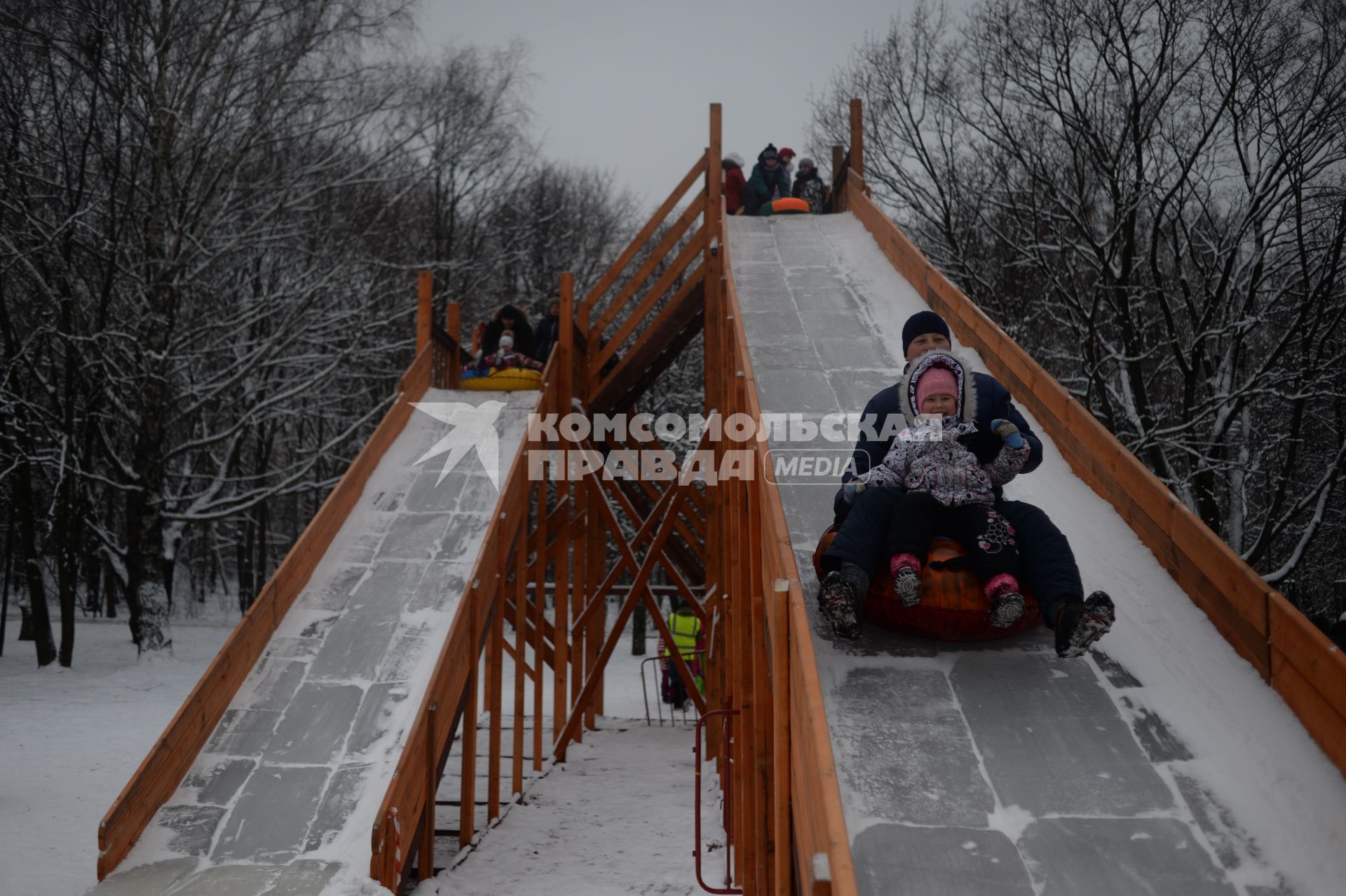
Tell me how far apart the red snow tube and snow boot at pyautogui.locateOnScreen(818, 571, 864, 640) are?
0.17 metres

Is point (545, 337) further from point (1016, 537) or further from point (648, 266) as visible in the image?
point (1016, 537)

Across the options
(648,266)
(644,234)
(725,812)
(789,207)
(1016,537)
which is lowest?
(725,812)

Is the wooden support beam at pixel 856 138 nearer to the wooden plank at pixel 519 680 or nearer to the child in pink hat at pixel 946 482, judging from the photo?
the wooden plank at pixel 519 680

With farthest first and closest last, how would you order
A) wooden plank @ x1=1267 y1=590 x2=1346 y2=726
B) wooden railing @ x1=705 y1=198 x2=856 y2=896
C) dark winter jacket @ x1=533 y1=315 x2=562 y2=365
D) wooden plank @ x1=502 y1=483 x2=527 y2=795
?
dark winter jacket @ x1=533 y1=315 x2=562 y2=365
wooden plank @ x1=502 y1=483 x2=527 y2=795
wooden plank @ x1=1267 y1=590 x2=1346 y2=726
wooden railing @ x1=705 y1=198 x2=856 y2=896

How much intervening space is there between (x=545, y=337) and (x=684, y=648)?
5047mm

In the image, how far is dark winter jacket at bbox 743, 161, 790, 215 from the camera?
14.0m

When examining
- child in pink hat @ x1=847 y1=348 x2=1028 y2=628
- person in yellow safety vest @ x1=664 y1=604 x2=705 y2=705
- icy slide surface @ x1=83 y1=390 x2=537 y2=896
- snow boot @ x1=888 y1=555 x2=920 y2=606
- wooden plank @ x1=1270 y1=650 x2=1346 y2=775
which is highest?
child in pink hat @ x1=847 y1=348 x2=1028 y2=628

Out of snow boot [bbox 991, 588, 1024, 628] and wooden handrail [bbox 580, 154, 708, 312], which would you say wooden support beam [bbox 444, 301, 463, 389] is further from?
snow boot [bbox 991, 588, 1024, 628]

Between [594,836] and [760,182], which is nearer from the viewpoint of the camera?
[594,836]

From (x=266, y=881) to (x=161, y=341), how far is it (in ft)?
34.1

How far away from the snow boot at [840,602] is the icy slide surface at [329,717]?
2.71 meters

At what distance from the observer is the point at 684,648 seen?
48.5 ft

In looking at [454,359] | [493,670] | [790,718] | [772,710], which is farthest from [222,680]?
[454,359]

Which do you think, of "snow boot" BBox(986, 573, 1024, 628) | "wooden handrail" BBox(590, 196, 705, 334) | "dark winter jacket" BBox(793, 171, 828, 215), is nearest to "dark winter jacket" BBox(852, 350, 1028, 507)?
"snow boot" BBox(986, 573, 1024, 628)
